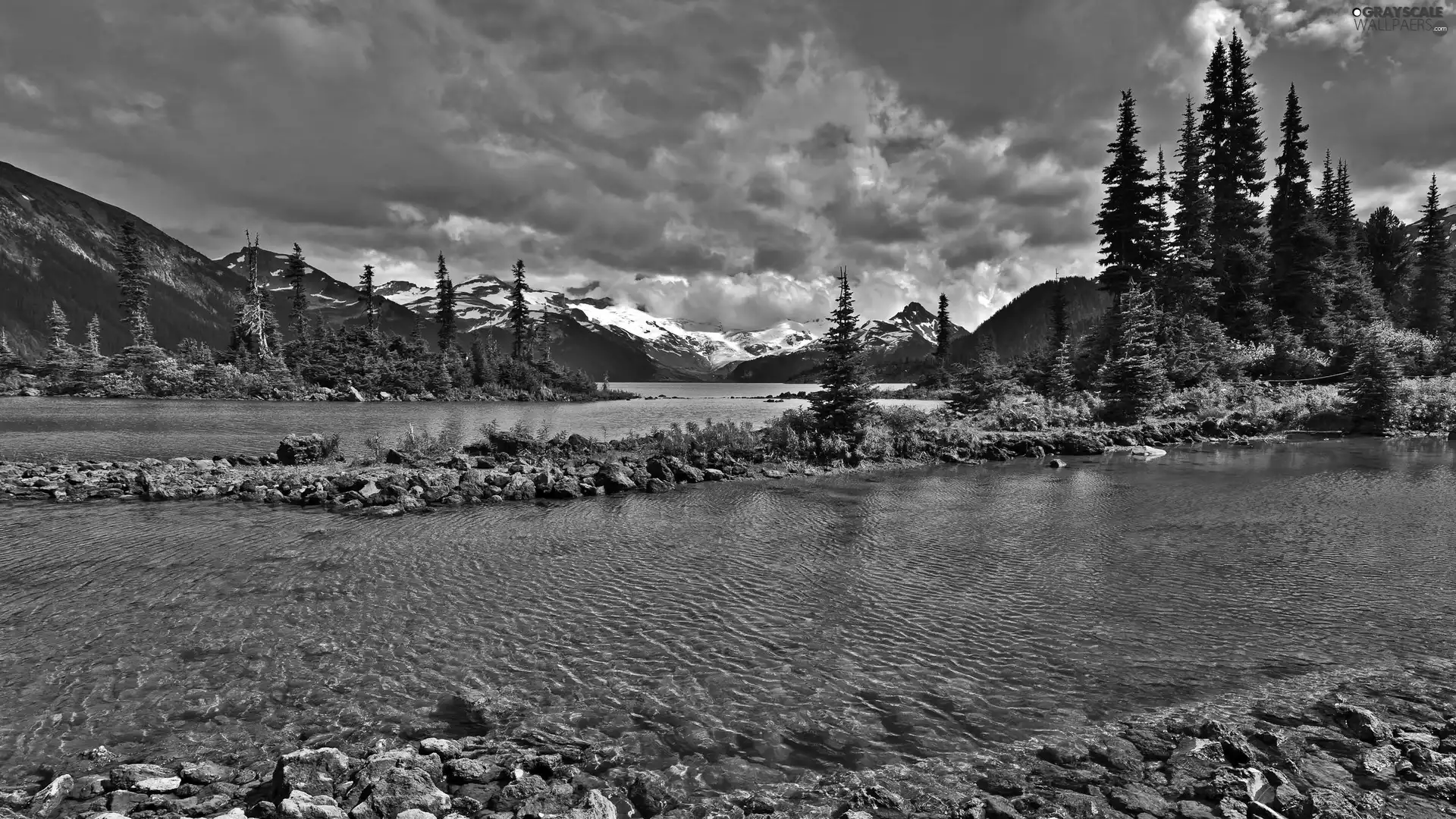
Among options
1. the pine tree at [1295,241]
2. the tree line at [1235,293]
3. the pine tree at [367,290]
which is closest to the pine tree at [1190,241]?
the tree line at [1235,293]

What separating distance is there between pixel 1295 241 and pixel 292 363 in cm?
13767

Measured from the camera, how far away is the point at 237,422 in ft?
178

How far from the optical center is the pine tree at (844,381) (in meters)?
36.0

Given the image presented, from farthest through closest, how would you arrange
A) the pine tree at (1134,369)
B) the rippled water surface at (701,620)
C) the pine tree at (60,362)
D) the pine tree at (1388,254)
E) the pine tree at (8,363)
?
the pine tree at (8,363)
the pine tree at (60,362)
the pine tree at (1388,254)
the pine tree at (1134,369)
the rippled water surface at (701,620)

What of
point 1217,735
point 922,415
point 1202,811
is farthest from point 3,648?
point 922,415

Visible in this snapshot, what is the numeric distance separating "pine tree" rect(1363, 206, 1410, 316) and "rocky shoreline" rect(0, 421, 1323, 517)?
74.6 metres

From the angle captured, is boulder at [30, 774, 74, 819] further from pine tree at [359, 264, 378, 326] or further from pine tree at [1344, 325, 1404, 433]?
pine tree at [359, 264, 378, 326]

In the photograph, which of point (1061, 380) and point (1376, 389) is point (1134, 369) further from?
point (1376, 389)

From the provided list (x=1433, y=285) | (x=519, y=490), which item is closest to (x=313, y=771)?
(x=519, y=490)

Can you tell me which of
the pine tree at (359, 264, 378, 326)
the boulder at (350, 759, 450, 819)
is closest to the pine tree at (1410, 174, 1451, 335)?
the boulder at (350, 759, 450, 819)

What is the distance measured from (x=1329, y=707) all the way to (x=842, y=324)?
29108mm

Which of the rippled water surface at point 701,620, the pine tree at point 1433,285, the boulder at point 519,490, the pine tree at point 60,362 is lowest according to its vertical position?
the rippled water surface at point 701,620

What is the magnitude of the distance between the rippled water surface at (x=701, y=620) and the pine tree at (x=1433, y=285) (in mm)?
76488

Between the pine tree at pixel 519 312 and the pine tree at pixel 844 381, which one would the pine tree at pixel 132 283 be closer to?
the pine tree at pixel 519 312
